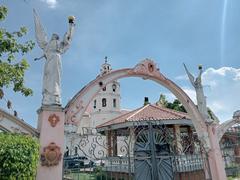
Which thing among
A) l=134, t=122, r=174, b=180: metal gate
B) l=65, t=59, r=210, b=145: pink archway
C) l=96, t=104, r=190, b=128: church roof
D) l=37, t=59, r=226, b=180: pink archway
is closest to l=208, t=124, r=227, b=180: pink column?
l=37, t=59, r=226, b=180: pink archway

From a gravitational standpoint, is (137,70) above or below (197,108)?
above

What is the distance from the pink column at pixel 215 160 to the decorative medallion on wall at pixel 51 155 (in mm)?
5040

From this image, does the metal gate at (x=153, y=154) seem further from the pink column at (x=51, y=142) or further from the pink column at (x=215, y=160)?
the pink column at (x=51, y=142)

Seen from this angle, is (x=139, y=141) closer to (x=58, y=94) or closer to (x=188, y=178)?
(x=58, y=94)

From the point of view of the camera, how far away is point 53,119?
4586mm

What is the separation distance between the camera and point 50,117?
457 centimetres

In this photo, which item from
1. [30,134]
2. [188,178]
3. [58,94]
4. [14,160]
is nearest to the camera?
[14,160]

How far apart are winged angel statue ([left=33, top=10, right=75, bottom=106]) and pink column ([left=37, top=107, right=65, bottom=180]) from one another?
236 millimetres

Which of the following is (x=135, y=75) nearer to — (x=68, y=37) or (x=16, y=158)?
(x=68, y=37)

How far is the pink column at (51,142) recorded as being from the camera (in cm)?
426

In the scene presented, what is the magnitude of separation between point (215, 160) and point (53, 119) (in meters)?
5.35

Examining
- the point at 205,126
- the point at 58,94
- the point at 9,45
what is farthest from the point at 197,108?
the point at 9,45

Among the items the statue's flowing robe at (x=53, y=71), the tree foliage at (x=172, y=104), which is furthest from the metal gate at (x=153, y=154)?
the tree foliage at (x=172, y=104)

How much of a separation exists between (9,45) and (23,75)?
42.0 inches
